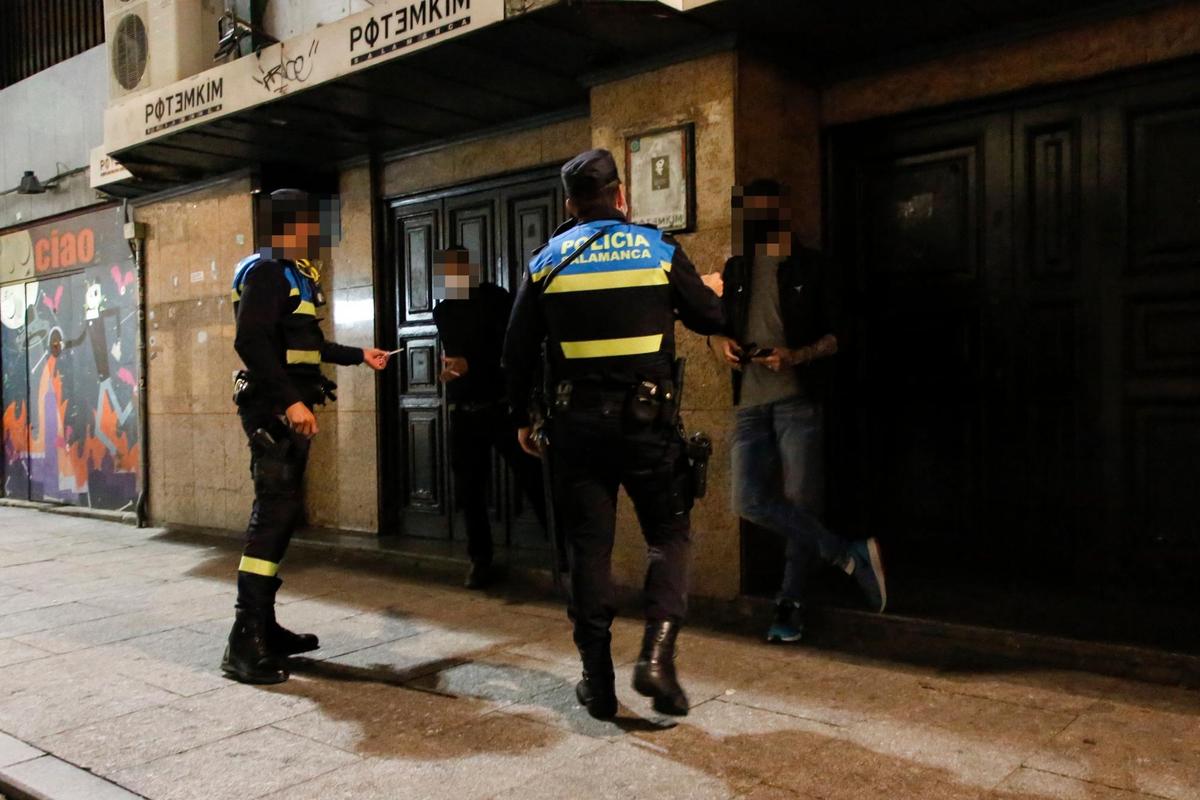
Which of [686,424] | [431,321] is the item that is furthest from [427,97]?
[686,424]

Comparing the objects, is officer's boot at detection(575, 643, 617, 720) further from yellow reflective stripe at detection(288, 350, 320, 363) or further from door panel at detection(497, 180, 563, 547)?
door panel at detection(497, 180, 563, 547)

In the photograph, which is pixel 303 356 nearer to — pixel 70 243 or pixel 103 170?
pixel 103 170

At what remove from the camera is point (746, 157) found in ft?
16.8

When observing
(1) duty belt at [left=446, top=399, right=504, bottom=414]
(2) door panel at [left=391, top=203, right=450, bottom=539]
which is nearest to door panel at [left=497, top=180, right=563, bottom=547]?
(2) door panel at [left=391, top=203, right=450, bottom=539]

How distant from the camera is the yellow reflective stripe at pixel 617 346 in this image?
3.43m

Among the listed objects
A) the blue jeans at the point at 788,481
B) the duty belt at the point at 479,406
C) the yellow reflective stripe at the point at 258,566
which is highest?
the duty belt at the point at 479,406

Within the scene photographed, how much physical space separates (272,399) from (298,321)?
0.36 metres

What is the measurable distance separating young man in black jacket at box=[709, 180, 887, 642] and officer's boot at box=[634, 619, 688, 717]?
1236mm

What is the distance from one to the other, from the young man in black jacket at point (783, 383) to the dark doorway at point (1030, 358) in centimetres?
57

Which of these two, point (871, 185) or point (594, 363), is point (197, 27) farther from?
point (594, 363)

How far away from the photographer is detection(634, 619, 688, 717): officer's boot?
3.41 meters

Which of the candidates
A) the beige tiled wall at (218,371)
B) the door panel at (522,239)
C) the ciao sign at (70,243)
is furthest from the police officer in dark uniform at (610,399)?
the ciao sign at (70,243)

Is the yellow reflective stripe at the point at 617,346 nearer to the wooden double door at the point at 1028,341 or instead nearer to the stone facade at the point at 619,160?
the stone facade at the point at 619,160

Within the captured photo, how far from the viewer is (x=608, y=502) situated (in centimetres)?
354
